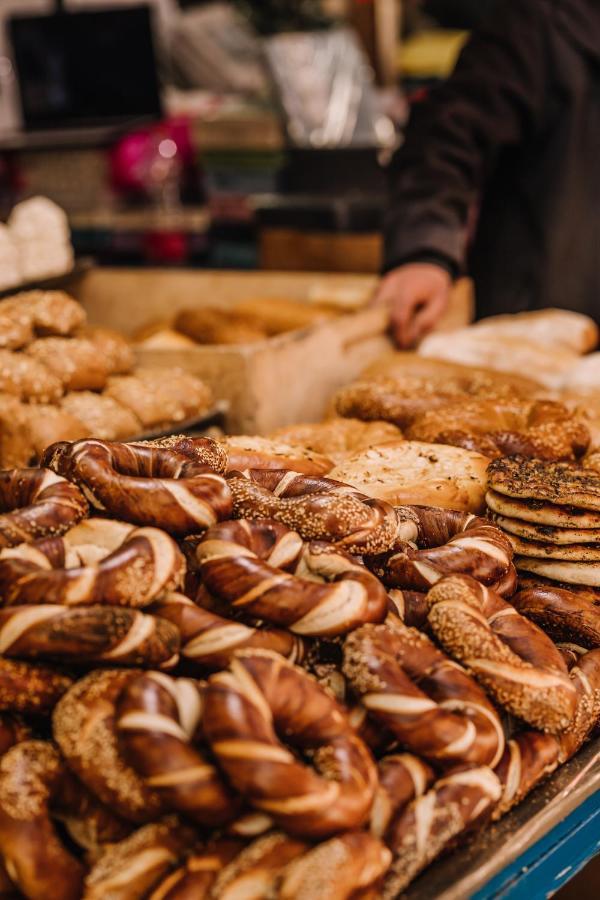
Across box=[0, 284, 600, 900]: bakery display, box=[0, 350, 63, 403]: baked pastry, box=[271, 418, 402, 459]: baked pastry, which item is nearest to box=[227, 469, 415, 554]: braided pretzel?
box=[0, 284, 600, 900]: bakery display

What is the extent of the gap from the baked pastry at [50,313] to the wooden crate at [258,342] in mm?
Result: 293

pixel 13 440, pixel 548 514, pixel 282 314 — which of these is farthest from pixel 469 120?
pixel 548 514

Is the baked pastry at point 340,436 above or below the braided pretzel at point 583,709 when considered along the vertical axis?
above

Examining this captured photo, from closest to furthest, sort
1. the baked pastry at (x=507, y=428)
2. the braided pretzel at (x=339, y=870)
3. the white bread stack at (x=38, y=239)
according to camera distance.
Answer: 1. the braided pretzel at (x=339, y=870)
2. the baked pastry at (x=507, y=428)
3. the white bread stack at (x=38, y=239)

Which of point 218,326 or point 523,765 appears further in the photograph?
point 218,326

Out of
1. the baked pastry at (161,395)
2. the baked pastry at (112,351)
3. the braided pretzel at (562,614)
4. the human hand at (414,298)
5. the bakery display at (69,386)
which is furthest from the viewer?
the human hand at (414,298)

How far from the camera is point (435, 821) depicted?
1.12 meters

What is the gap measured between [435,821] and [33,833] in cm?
48

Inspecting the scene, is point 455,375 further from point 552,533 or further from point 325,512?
point 325,512

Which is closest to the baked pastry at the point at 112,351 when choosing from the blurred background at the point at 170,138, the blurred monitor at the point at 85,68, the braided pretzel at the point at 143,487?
the braided pretzel at the point at 143,487

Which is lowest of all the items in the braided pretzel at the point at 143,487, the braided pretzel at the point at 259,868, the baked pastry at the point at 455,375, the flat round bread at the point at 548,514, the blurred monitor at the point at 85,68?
the braided pretzel at the point at 259,868

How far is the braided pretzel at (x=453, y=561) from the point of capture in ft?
4.63

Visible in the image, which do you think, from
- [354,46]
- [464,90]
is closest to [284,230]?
[464,90]

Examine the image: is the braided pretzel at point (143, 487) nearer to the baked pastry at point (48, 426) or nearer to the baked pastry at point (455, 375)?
the baked pastry at point (48, 426)
